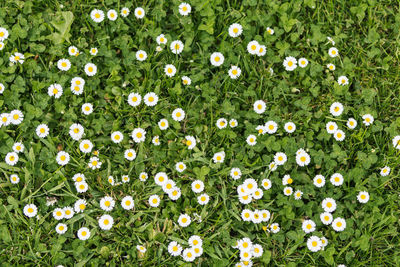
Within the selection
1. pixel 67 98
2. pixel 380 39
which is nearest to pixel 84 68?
pixel 67 98

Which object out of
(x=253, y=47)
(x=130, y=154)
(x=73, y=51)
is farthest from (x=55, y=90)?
(x=253, y=47)

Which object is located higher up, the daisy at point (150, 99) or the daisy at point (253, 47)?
the daisy at point (253, 47)

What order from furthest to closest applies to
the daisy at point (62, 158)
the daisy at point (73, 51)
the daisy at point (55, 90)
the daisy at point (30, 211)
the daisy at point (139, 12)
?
1. the daisy at point (139, 12)
2. the daisy at point (73, 51)
3. the daisy at point (55, 90)
4. the daisy at point (62, 158)
5. the daisy at point (30, 211)

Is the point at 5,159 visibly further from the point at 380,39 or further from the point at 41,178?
the point at 380,39

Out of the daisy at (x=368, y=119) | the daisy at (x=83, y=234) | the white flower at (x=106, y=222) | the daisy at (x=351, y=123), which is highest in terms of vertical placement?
the daisy at (x=368, y=119)

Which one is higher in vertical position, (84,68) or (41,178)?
(84,68)

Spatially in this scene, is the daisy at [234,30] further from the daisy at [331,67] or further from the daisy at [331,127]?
the daisy at [331,127]

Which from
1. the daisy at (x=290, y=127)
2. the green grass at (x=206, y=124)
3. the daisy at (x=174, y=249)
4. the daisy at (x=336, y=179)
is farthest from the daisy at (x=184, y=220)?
the daisy at (x=336, y=179)
